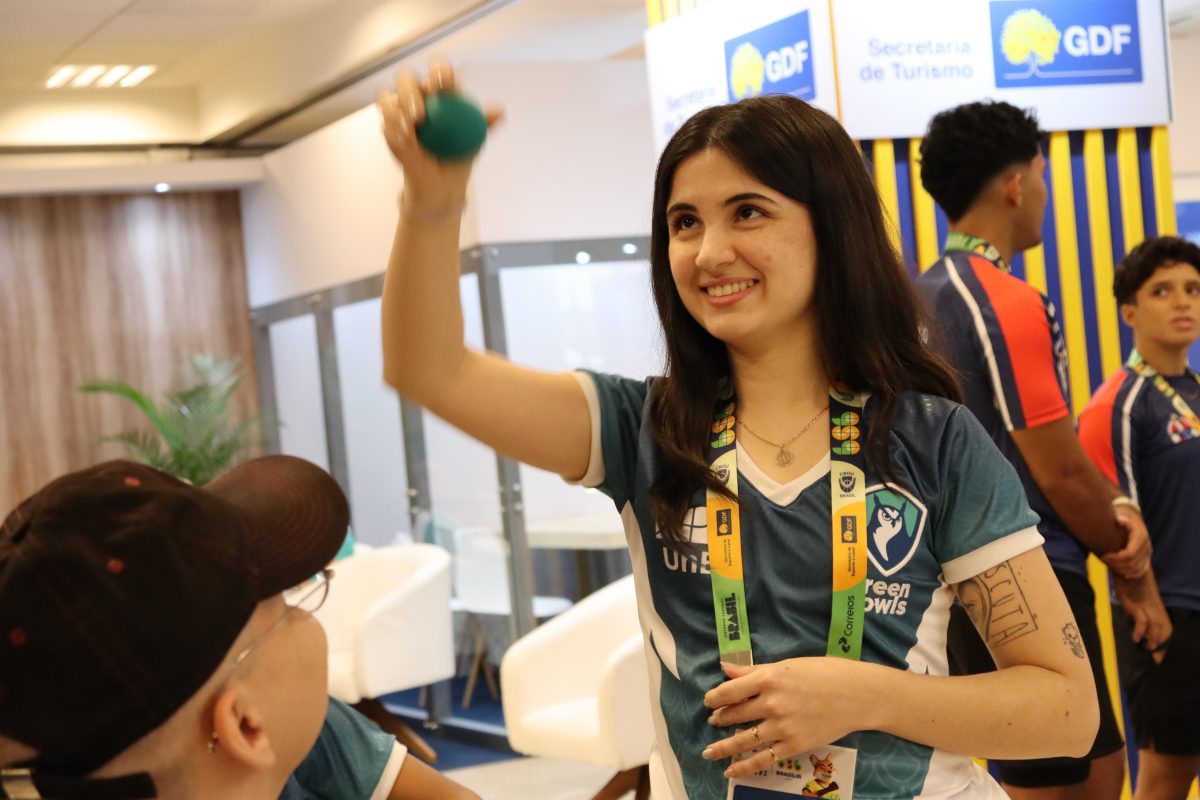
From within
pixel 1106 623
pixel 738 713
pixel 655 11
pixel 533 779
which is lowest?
pixel 533 779

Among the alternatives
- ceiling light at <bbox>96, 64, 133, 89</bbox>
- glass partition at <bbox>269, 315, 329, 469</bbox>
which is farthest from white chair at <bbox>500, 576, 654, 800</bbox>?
ceiling light at <bbox>96, 64, 133, 89</bbox>

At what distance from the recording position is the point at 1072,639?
158 cm

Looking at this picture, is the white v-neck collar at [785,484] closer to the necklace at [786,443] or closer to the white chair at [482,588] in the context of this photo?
the necklace at [786,443]

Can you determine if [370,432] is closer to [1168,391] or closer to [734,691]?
[1168,391]

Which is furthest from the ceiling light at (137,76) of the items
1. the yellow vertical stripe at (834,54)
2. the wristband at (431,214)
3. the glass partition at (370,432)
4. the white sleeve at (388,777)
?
the wristband at (431,214)

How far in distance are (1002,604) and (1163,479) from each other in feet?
7.87

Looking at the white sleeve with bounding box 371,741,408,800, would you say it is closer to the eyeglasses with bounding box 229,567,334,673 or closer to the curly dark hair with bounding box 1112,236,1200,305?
the eyeglasses with bounding box 229,567,334,673

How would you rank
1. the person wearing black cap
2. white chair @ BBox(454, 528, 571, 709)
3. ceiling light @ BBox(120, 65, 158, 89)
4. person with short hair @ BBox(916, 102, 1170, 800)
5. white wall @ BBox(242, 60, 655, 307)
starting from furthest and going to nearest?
1. ceiling light @ BBox(120, 65, 158, 89)
2. white chair @ BBox(454, 528, 571, 709)
3. white wall @ BBox(242, 60, 655, 307)
4. person with short hair @ BBox(916, 102, 1170, 800)
5. the person wearing black cap

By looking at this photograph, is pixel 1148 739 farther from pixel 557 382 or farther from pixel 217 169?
pixel 217 169

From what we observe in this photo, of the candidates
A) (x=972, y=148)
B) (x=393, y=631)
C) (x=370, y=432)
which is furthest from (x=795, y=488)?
(x=370, y=432)

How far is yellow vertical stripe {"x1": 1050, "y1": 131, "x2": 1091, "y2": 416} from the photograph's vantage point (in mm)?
4309

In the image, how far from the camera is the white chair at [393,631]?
596 centimetres

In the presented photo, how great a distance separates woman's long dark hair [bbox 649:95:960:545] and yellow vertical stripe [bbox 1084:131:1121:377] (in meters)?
2.92

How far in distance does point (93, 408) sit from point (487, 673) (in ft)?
11.4
